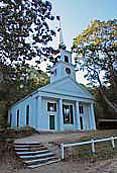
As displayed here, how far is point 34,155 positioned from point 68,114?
15.5 meters

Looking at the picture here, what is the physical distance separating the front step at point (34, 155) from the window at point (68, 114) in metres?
13.3

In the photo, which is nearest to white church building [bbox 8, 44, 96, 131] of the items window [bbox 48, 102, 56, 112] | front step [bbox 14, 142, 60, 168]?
window [bbox 48, 102, 56, 112]

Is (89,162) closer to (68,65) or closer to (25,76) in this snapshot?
(25,76)

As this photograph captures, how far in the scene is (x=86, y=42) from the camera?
26.4 meters

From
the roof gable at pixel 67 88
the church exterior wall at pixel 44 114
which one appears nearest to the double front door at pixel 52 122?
→ the church exterior wall at pixel 44 114

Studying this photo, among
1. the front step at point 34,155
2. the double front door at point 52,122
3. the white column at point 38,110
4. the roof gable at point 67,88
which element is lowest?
the front step at point 34,155

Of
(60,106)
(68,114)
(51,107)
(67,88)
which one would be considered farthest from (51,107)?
(67,88)

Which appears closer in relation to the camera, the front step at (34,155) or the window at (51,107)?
the front step at (34,155)

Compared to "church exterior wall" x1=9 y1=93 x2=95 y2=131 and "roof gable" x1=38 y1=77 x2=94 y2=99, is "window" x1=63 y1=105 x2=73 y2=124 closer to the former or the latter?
"church exterior wall" x1=9 y1=93 x2=95 y2=131

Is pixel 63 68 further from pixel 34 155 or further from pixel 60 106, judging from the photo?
pixel 34 155

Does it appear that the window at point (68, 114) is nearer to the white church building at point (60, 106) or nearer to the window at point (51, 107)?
the white church building at point (60, 106)

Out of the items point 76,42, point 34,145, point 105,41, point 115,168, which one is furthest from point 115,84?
point 115,168

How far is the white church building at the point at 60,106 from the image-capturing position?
23.7 metres

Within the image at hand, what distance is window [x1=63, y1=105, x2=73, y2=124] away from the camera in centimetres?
2561
